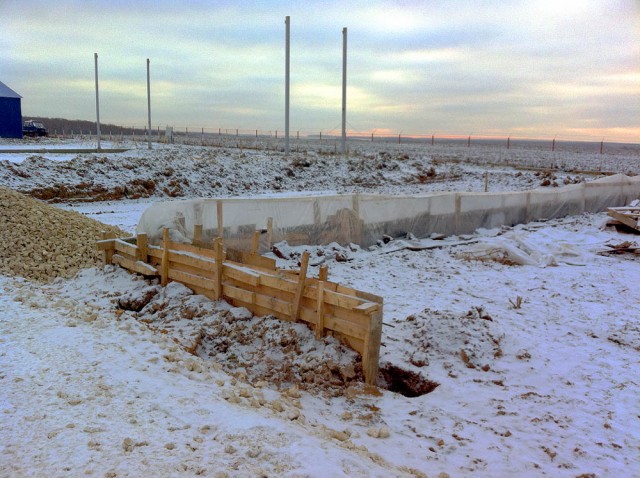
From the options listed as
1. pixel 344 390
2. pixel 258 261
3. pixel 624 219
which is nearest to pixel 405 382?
pixel 344 390

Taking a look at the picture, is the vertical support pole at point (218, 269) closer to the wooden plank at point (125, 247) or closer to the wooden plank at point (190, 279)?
the wooden plank at point (190, 279)

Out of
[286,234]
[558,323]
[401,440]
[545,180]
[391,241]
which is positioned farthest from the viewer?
[545,180]

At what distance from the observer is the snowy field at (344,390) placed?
369 cm

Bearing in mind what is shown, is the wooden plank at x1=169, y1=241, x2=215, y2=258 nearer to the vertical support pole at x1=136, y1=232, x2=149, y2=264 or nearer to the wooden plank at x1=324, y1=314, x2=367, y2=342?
the vertical support pole at x1=136, y1=232, x2=149, y2=264

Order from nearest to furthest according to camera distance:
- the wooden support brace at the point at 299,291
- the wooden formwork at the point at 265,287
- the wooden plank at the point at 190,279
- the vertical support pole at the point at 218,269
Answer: the wooden formwork at the point at 265,287
the wooden support brace at the point at 299,291
the vertical support pole at the point at 218,269
the wooden plank at the point at 190,279

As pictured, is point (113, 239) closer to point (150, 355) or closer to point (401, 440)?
point (150, 355)

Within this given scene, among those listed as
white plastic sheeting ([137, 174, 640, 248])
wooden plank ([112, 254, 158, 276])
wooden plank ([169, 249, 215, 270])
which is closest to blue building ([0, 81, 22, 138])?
white plastic sheeting ([137, 174, 640, 248])

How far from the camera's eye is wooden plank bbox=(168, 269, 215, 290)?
743 cm

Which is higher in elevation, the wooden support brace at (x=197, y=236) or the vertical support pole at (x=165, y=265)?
the wooden support brace at (x=197, y=236)

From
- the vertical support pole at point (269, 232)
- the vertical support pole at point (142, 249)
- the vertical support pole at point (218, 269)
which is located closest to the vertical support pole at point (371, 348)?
the vertical support pole at point (218, 269)

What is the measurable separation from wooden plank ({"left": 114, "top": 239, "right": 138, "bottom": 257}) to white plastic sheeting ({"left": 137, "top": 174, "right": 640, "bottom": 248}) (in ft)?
1.63

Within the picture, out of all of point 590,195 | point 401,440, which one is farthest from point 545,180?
point 401,440

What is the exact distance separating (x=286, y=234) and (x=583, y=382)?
664cm

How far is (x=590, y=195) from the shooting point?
18.5 m
